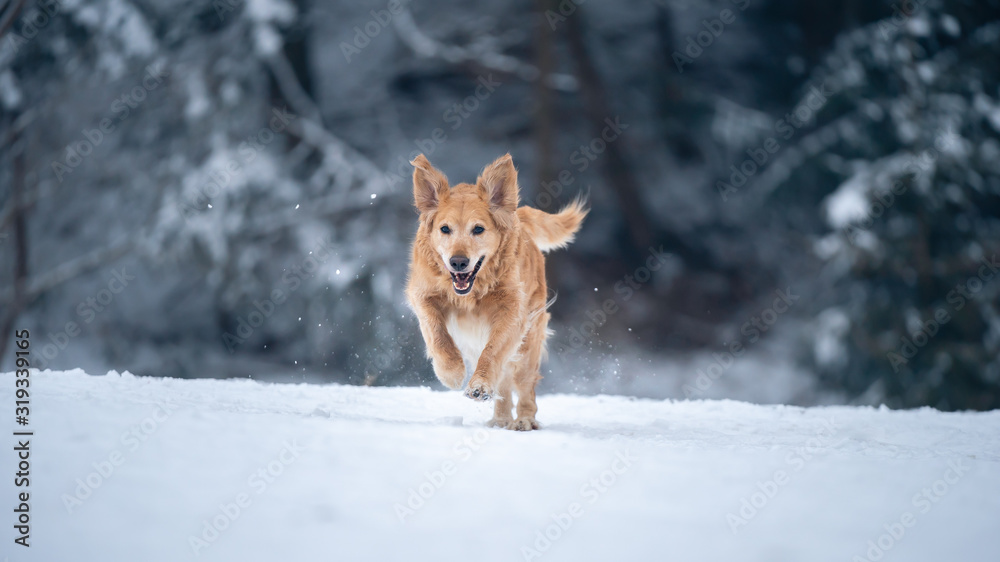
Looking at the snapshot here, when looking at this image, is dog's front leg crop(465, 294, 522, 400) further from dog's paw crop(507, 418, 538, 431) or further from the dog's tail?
the dog's tail

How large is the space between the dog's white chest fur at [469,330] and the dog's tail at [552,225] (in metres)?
0.99

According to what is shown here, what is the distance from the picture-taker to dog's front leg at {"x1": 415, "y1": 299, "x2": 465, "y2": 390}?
3814 mm

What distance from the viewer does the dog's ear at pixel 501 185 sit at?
412 centimetres

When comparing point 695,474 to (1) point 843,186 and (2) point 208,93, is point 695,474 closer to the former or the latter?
(1) point 843,186

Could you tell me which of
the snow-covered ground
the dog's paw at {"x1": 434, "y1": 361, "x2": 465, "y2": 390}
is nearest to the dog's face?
the dog's paw at {"x1": 434, "y1": 361, "x2": 465, "y2": 390}

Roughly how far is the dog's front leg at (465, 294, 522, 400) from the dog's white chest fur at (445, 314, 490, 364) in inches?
3.1

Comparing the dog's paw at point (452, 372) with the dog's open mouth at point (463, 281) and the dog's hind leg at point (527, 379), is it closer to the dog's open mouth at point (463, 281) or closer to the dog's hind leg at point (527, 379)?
the dog's open mouth at point (463, 281)

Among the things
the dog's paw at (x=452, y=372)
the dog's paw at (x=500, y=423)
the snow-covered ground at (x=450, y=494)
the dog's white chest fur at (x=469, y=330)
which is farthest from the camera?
the dog's paw at (x=500, y=423)

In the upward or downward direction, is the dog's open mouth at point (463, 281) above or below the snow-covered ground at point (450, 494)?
above

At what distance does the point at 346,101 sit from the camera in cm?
979

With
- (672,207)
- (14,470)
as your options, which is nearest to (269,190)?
(672,207)

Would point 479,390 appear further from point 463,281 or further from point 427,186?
point 427,186

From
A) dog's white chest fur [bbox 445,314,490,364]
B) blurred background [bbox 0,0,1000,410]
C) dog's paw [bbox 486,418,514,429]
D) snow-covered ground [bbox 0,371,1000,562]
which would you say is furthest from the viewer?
blurred background [bbox 0,0,1000,410]

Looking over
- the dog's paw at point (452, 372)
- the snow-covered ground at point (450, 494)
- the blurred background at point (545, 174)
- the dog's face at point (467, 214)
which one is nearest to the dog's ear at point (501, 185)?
the dog's face at point (467, 214)
